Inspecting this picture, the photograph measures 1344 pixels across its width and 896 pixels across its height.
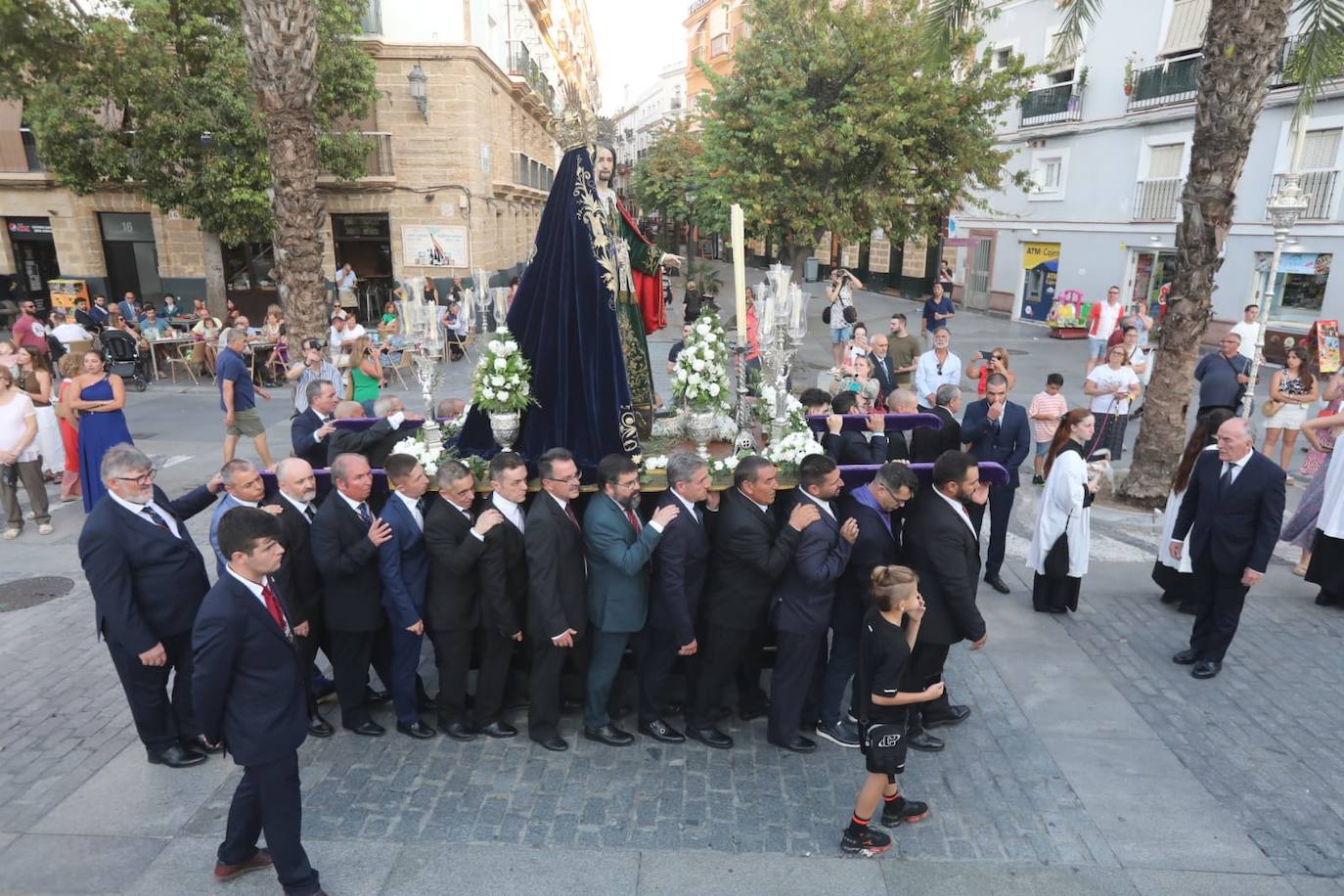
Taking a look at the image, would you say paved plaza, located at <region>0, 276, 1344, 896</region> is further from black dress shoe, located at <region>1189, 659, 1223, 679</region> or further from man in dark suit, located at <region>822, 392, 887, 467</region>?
man in dark suit, located at <region>822, 392, 887, 467</region>

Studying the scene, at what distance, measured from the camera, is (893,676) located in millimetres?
4023

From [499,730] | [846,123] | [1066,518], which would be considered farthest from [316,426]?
[846,123]

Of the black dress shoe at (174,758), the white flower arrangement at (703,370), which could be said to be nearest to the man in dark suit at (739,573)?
the white flower arrangement at (703,370)

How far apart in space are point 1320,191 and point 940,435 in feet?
57.9

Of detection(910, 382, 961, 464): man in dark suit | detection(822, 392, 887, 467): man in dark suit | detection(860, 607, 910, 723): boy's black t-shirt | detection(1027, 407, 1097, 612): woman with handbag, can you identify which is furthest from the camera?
detection(910, 382, 961, 464): man in dark suit

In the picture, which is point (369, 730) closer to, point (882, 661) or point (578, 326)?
point (578, 326)

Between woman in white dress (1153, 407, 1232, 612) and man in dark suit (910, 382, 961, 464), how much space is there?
1764mm

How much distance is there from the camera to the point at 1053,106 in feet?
82.2

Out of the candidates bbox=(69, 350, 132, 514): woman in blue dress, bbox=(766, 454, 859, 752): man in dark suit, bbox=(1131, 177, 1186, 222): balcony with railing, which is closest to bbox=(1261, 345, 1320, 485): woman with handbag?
bbox=(766, 454, 859, 752): man in dark suit

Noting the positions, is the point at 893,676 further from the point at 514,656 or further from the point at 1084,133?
the point at 1084,133

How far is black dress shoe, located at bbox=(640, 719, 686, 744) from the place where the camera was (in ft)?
17.5

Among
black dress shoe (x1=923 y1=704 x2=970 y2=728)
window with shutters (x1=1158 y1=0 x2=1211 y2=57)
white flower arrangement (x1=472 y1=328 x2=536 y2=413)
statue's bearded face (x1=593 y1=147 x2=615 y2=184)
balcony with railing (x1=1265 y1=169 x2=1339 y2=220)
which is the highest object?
window with shutters (x1=1158 y1=0 x2=1211 y2=57)

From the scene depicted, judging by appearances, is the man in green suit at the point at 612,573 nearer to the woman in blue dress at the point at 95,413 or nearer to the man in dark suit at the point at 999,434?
the man in dark suit at the point at 999,434

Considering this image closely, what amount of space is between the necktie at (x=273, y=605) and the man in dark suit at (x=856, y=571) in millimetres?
3118
